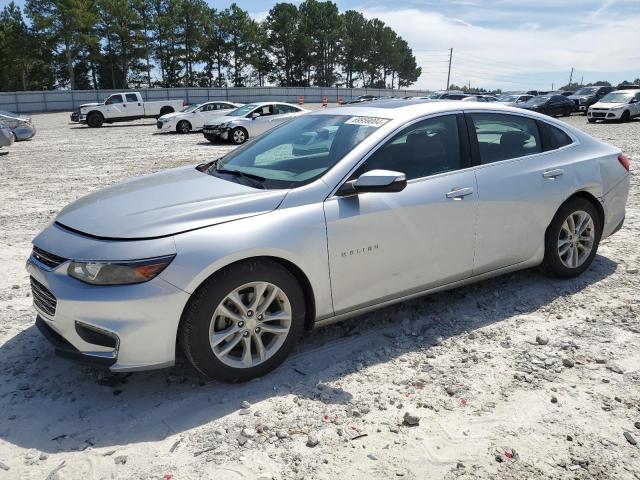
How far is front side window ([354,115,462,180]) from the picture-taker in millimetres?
3730

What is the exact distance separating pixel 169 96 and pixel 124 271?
5059 cm

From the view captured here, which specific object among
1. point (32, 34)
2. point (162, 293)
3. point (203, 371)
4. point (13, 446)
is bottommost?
point (13, 446)

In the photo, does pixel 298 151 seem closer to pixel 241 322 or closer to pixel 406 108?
pixel 406 108

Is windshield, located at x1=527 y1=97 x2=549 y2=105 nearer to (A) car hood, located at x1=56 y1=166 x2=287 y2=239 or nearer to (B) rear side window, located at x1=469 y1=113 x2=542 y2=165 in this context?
(B) rear side window, located at x1=469 y1=113 x2=542 y2=165

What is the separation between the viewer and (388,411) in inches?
119

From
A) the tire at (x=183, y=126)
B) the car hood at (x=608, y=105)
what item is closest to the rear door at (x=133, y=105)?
the tire at (x=183, y=126)

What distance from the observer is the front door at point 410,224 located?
11.4 ft

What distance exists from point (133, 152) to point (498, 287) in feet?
45.0

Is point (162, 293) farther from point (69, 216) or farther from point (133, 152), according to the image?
point (133, 152)

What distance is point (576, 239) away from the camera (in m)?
4.79

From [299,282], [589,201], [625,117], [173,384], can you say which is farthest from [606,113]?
[173,384]

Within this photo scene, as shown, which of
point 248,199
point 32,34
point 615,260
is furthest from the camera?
point 32,34

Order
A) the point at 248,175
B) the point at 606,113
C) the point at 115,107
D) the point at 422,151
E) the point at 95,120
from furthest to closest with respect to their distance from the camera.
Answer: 1. the point at 115,107
2. the point at 95,120
3. the point at 606,113
4. the point at 422,151
5. the point at 248,175

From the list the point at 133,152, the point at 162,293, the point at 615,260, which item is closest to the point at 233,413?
the point at 162,293
